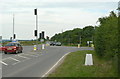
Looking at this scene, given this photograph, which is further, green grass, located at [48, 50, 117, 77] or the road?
the road

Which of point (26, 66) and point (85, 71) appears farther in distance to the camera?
point (26, 66)

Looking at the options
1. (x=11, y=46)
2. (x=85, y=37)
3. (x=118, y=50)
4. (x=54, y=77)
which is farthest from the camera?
(x=85, y=37)

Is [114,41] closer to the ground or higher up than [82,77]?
higher up

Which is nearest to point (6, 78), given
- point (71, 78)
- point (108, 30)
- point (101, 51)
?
point (71, 78)

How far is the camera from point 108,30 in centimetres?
1556

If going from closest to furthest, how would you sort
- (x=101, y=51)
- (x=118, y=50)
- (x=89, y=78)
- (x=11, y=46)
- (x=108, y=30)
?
(x=89, y=78) → (x=118, y=50) → (x=108, y=30) → (x=101, y=51) → (x=11, y=46)

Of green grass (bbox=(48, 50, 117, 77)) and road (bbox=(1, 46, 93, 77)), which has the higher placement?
green grass (bbox=(48, 50, 117, 77))

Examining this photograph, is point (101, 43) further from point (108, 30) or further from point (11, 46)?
point (11, 46)

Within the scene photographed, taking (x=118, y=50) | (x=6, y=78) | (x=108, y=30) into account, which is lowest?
(x=6, y=78)

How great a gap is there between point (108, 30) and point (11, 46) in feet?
62.4

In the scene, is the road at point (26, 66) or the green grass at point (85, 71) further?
the road at point (26, 66)

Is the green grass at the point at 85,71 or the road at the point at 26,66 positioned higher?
the green grass at the point at 85,71

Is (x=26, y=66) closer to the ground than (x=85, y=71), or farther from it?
closer to the ground

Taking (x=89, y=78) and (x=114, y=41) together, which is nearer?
(x=89, y=78)
